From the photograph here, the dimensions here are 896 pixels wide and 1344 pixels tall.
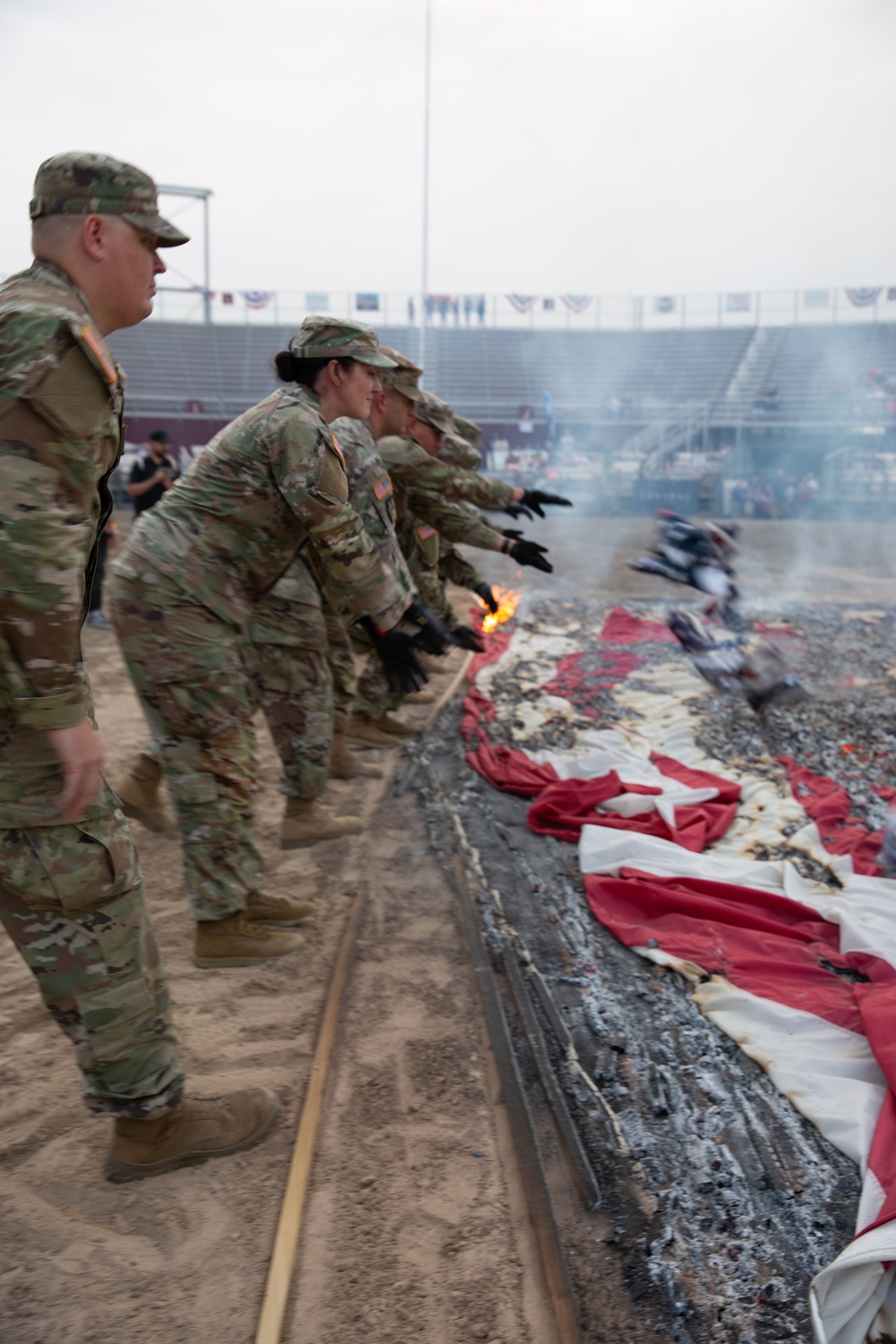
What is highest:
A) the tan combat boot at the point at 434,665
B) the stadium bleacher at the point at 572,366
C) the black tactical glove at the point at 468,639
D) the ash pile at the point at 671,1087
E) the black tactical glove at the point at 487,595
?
the stadium bleacher at the point at 572,366

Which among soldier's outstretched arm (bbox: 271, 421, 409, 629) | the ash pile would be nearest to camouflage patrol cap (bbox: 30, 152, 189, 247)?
soldier's outstretched arm (bbox: 271, 421, 409, 629)

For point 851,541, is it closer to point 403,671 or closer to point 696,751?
point 696,751

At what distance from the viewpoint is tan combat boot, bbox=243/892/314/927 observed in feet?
10.8

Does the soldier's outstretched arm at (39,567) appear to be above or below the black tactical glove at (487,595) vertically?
above

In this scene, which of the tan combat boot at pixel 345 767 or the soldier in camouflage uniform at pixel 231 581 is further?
the tan combat boot at pixel 345 767

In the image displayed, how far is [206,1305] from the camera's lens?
1807 millimetres

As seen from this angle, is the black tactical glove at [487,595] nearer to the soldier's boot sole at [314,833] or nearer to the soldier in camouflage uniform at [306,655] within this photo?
the soldier in camouflage uniform at [306,655]

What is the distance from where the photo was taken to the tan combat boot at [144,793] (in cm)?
406

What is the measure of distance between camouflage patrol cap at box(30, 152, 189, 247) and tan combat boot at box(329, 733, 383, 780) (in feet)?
11.3

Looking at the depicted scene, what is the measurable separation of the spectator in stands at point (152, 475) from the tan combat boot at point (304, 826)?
17.0 feet

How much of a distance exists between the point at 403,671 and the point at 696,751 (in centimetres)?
248

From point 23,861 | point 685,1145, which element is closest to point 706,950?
A: point 685,1145

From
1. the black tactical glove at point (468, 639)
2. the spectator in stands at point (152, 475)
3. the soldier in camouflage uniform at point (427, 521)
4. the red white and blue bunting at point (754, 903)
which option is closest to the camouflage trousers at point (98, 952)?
the red white and blue bunting at point (754, 903)

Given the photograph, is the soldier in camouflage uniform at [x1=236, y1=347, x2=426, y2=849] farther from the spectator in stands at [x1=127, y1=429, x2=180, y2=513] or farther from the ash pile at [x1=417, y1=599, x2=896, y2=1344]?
the spectator in stands at [x1=127, y1=429, x2=180, y2=513]
